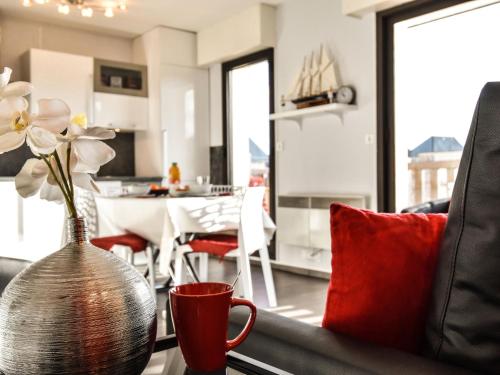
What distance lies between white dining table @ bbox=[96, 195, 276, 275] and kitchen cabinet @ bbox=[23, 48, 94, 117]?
95.9 inches

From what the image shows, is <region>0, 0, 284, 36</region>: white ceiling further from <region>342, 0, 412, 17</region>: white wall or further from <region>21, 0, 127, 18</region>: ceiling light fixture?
<region>342, 0, 412, 17</region>: white wall

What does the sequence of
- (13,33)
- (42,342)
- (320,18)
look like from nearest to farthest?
(42,342)
(320,18)
(13,33)

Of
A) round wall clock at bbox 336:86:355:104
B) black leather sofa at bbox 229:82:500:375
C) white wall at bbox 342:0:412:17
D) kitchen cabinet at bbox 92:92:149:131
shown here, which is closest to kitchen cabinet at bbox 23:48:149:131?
kitchen cabinet at bbox 92:92:149:131

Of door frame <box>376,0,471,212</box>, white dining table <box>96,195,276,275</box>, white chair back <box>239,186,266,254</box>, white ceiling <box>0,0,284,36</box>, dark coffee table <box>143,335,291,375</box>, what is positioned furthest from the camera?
white ceiling <box>0,0,284,36</box>

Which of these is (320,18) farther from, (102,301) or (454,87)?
(102,301)

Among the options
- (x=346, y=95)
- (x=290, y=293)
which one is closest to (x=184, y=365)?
(x=290, y=293)

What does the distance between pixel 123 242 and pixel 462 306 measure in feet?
8.88

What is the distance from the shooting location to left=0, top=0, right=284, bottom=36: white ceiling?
4.98m

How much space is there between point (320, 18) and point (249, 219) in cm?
237

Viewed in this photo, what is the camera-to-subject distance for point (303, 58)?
4.81m

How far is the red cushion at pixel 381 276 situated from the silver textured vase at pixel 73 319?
17.3 inches

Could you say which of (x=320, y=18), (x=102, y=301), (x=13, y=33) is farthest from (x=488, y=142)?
(x=13, y=33)

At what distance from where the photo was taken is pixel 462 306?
0.85m

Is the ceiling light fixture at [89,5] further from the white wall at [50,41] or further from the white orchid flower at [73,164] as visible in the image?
the white orchid flower at [73,164]
